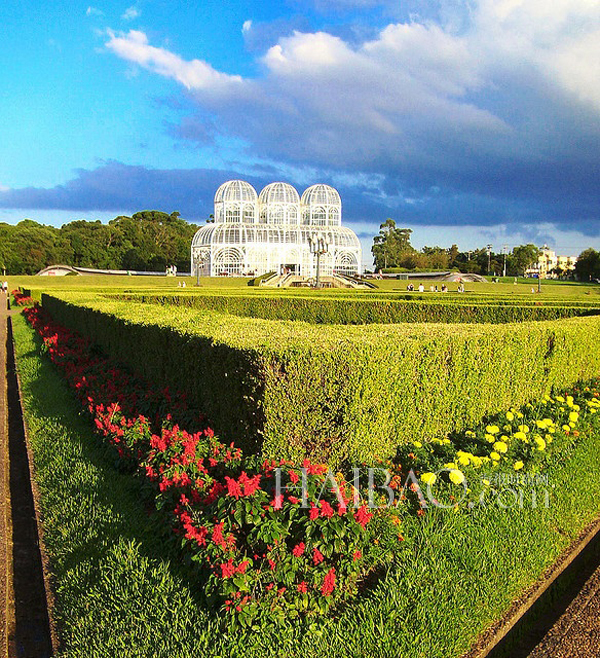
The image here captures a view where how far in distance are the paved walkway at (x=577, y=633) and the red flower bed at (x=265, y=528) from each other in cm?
88

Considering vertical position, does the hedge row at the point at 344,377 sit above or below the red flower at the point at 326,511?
above

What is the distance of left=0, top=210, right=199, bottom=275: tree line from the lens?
64.3 meters

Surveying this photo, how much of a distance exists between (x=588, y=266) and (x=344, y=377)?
274 feet

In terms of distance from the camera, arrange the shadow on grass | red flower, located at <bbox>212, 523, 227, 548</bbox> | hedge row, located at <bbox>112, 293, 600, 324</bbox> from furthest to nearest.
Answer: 1. hedge row, located at <bbox>112, 293, 600, 324</bbox>
2. the shadow on grass
3. red flower, located at <bbox>212, 523, 227, 548</bbox>

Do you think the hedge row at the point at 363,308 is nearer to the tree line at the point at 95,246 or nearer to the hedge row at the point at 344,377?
the hedge row at the point at 344,377

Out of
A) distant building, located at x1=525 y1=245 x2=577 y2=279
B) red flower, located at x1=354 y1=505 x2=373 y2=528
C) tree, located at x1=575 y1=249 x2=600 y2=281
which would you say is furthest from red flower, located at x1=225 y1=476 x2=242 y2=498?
tree, located at x1=575 y1=249 x2=600 y2=281

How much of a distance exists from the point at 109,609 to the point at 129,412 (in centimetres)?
265

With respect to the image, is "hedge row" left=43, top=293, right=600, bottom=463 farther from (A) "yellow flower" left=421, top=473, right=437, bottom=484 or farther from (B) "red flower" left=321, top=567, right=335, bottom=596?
(B) "red flower" left=321, top=567, right=335, bottom=596

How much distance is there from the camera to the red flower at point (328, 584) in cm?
270

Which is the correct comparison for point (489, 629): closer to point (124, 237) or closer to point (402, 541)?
point (402, 541)

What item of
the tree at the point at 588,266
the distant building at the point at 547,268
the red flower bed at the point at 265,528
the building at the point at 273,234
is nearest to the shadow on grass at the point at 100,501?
the red flower bed at the point at 265,528

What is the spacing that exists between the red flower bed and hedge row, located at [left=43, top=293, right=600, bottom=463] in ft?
1.14

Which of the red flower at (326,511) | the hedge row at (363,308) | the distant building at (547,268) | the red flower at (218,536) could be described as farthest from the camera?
the distant building at (547,268)

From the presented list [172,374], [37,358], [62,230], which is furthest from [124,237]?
[172,374]
